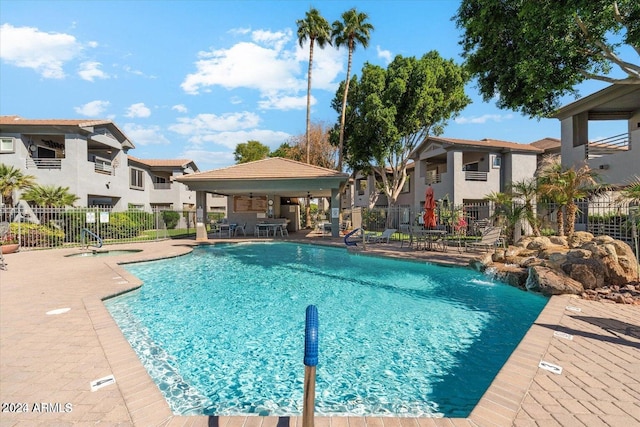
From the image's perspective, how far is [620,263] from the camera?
784 centimetres

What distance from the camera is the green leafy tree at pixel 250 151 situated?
46.3 m

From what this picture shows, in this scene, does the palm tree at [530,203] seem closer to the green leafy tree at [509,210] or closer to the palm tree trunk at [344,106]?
the green leafy tree at [509,210]

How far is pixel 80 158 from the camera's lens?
20.0 meters

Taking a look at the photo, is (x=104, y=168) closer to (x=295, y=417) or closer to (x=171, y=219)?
(x=171, y=219)

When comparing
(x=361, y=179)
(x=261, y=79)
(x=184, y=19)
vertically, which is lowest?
(x=361, y=179)

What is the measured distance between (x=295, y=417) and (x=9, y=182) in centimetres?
2169

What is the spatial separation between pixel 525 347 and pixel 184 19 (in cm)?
1366

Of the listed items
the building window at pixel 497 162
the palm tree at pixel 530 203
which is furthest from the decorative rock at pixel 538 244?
the building window at pixel 497 162

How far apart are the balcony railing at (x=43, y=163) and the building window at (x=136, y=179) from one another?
7.69 meters

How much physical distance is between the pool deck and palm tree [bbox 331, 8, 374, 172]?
860 inches

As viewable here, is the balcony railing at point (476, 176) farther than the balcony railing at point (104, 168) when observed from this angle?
Yes

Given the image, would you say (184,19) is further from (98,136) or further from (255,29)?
(98,136)

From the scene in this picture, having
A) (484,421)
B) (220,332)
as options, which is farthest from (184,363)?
(484,421)

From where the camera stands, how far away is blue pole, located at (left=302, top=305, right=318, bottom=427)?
1.73m
